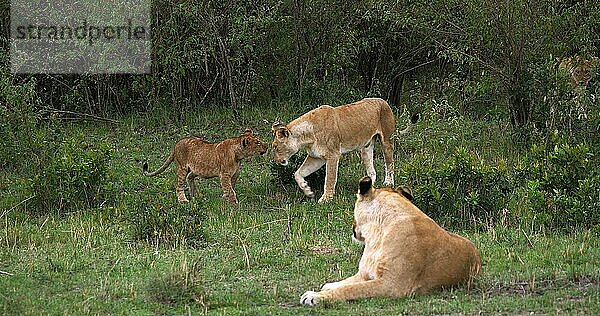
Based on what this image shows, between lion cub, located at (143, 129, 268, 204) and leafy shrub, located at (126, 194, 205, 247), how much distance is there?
2423mm

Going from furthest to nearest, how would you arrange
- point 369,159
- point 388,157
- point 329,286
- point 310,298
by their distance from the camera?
point 369,159, point 388,157, point 329,286, point 310,298

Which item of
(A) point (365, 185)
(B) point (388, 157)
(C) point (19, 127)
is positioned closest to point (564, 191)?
(A) point (365, 185)

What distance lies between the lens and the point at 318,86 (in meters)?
18.6

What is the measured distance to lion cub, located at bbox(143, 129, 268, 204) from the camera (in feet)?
43.9

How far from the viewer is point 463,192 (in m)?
11.5

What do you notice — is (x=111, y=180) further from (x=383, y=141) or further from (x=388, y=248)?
(x=388, y=248)

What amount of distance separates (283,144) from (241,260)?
173 inches

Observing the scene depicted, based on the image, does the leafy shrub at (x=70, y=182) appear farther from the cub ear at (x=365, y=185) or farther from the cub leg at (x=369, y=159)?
the cub ear at (x=365, y=185)

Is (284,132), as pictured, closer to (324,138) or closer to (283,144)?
(283,144)

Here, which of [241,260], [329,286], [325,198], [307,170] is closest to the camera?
[329,286]

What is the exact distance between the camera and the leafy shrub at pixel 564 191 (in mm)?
10539

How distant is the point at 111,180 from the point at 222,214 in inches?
80.1

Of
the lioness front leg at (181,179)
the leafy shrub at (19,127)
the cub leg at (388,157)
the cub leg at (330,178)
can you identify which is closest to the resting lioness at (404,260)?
the cub leg at (330,178)

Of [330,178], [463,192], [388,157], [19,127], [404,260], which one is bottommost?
[404,260]
